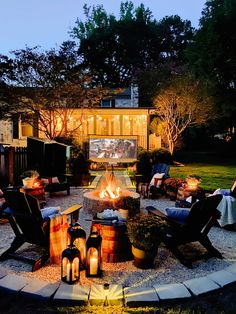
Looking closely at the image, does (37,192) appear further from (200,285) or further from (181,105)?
(181,105)

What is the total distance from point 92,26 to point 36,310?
38537mm

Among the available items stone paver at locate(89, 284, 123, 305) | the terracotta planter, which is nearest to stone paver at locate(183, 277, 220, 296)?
the terracotta planter

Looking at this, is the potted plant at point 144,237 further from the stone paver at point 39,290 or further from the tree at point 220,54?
the tree at point 220,54

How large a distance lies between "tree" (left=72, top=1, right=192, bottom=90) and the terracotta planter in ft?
101

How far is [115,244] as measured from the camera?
448 centimetres

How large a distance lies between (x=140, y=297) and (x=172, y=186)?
5086 mm

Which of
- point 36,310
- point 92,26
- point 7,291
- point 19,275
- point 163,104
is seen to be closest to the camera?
point 36,310

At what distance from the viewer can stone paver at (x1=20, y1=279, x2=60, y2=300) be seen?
3.38 metres

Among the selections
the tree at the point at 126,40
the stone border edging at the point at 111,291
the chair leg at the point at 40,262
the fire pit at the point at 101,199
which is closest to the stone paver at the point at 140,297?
the stone border edging at the point at 111,291

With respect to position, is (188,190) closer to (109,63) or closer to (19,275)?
(19,275)

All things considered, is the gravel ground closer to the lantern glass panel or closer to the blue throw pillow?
the lantern glass panel

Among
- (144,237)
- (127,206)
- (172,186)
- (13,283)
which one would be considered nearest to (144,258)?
(144,237)

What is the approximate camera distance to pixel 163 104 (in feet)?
58.3

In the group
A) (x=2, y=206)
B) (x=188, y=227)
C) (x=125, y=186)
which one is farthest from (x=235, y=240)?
(x=125, y=186)
